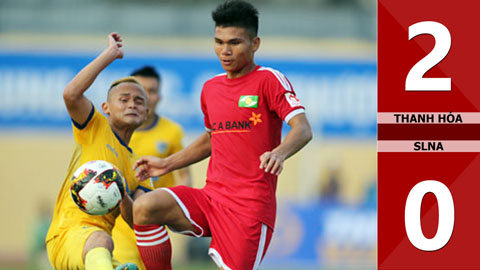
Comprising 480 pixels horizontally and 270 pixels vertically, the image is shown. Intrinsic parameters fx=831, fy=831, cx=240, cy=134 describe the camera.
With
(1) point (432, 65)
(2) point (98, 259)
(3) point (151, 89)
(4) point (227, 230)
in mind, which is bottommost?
(2) point (98, 259)

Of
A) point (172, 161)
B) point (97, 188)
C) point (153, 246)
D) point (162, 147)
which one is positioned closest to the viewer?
point (97, 188)

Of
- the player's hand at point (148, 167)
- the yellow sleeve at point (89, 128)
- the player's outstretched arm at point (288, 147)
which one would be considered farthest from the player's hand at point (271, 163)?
the yellow sleeve at point (89, 128)

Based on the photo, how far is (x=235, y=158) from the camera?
595cm

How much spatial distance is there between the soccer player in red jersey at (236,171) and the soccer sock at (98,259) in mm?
347

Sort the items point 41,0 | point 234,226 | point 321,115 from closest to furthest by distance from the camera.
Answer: point 234,226, point 321,115, point 41,0

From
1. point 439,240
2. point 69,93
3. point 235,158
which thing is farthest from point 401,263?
point 69,93

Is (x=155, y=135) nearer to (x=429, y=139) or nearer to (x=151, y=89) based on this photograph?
(x=151, y=89)

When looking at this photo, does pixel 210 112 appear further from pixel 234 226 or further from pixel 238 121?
pixel 234 226

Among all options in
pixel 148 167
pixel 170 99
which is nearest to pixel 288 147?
pixel 148 167

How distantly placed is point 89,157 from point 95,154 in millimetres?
50

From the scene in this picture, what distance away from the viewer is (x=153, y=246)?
612 cm

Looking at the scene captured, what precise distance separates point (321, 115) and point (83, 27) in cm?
613

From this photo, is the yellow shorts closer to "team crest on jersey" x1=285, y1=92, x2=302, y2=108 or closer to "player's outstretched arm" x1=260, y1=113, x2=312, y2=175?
"player's outstretched arm" x1=260, y1=113, x2=312, y2=175

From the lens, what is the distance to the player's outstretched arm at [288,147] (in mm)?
5246
